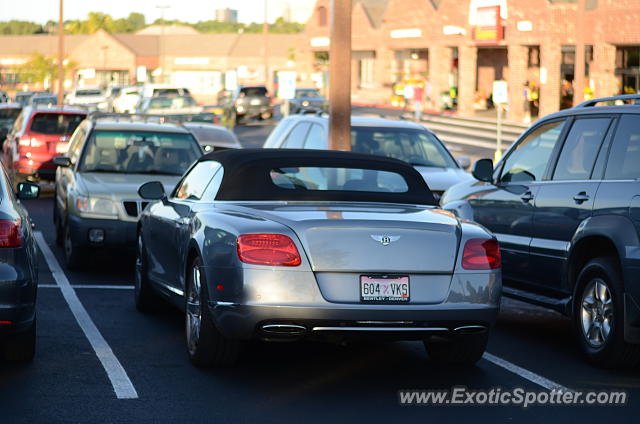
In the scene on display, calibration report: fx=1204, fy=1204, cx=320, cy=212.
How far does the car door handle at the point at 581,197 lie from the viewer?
29.6 feet

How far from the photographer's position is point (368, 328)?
7430 mm

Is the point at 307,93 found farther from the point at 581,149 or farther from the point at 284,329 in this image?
the point at 284,329

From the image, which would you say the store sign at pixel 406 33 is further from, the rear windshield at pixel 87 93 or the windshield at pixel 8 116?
the windshield at pixel 8 116

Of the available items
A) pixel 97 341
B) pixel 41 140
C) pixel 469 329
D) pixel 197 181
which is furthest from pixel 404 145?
pixel 41 140

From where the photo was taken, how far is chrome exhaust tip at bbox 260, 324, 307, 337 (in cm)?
738

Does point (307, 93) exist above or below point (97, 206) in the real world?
above

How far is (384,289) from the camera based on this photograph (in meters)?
7.41

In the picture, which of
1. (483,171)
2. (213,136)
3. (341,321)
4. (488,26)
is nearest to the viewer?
(341,321)

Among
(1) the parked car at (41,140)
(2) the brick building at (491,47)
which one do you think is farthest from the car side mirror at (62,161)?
(2) the brick building at (491,47)

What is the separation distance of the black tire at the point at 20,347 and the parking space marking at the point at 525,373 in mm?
3284

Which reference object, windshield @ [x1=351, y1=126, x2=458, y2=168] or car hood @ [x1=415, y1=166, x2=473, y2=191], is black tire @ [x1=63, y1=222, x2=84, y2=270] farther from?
windshield @ [x1=351, y1=126, x2=458, y2=168]

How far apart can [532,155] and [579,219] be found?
154 centimetres

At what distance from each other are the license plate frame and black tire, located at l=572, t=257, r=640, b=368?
1.79 m

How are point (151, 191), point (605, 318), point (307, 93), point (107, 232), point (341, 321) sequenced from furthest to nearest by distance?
point (307, 93) → point (107, 232) → point (151, 191) → point (605, 318) → point (341, 321)
